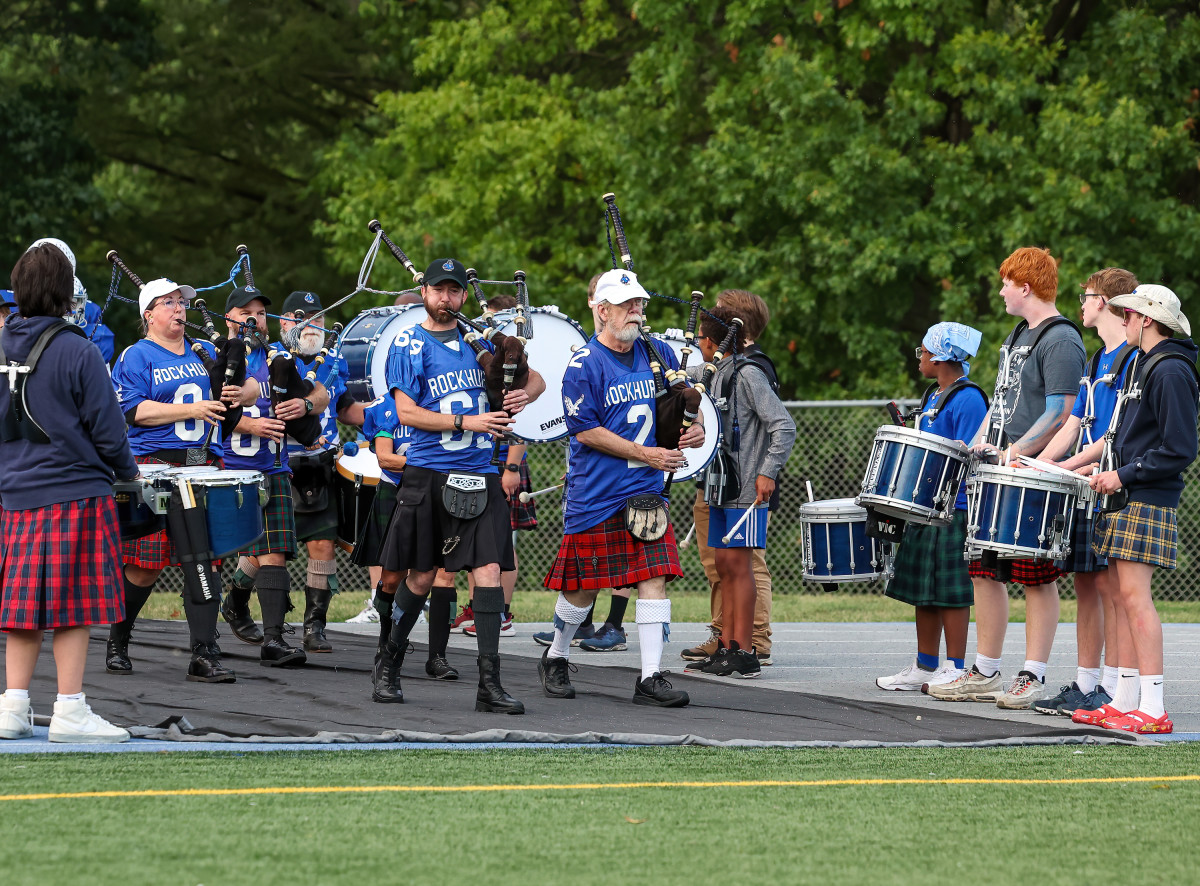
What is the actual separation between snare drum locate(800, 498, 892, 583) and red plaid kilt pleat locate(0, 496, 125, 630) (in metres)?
3.42

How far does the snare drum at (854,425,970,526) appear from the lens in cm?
665

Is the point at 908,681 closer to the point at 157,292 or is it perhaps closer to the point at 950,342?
the point at 950,342

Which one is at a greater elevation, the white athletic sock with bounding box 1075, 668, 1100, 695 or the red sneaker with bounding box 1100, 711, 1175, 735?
the white athletic sock with bounding box 1075, 668, 1100, 695

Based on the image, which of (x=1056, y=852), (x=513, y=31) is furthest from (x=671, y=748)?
(x=513, y=31)

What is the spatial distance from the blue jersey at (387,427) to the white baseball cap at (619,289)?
3.37 feet

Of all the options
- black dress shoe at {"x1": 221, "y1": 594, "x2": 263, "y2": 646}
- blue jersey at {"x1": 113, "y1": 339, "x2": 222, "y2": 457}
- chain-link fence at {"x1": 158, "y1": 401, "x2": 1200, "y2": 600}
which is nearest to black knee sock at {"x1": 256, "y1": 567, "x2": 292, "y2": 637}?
black dress shoe at {"x1": 221, "y1": 594, "x2": 263, "y2": 646}

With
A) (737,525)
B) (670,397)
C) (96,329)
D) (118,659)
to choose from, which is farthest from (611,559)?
(96,329)

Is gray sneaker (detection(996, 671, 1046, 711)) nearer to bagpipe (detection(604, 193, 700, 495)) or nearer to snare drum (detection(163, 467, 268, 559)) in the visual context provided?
bagpipe (detection(604, 193, 700, 495))

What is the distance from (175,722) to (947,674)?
11.7 ft

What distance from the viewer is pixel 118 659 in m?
7.38

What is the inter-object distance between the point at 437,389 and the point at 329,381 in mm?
2468

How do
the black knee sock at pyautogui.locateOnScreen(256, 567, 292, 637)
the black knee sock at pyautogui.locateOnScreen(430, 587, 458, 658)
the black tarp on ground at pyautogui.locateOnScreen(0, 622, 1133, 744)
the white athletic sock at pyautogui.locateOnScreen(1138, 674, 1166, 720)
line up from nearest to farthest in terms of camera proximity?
the black tarp on ground at pyautogui.locateOnScreen(0, 622, 1133, 744) → the white athletic sock at pyautogui.locateOnScreen(1138, 674, 1166, 720) → the black knee sock at pyautogui.locateOnScreen(430, 587, 458, 658) → the black knee sock at pyautogui.locateOnScreen(256, 567, 292, 637)

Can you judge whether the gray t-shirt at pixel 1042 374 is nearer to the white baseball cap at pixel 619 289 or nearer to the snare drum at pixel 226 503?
the white baseball cap at pixel 619 289

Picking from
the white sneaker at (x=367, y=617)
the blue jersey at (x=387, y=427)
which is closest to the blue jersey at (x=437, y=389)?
the blue jersey at (x=387, y=427)
